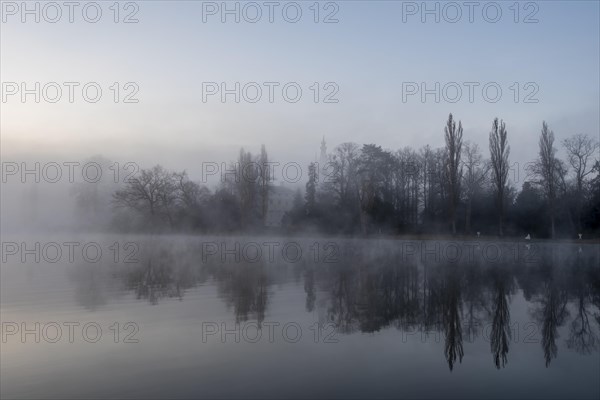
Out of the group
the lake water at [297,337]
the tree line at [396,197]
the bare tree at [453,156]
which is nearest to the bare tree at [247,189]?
the tree line at [396,197]

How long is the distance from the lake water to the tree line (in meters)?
29.1

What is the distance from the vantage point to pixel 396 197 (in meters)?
53.7

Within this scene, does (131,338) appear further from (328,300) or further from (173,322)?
(328,300)

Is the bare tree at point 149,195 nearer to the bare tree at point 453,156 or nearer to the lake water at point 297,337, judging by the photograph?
the bare tree at point 453,156

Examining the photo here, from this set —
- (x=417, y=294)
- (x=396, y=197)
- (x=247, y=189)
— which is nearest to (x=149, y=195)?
(x=247, y=189)

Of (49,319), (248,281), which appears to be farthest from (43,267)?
(49,319)

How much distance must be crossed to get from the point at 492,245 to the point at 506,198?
38.4ft

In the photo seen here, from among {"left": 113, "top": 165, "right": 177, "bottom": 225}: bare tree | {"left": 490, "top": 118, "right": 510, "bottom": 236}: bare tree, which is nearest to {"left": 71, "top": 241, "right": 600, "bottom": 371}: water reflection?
{"left": 490, "top": 118, "right": 510, "bottom": 236}: bare tree

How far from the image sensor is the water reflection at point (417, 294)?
9242 millimetres

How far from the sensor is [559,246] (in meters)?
36.7

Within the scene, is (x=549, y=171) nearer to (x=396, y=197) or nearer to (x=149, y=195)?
(x=396, y=197)

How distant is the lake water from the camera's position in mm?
6258

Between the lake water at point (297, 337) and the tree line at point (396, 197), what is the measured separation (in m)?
29.1

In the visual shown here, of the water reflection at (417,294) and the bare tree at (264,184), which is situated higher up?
the bare tree at (264,184)
